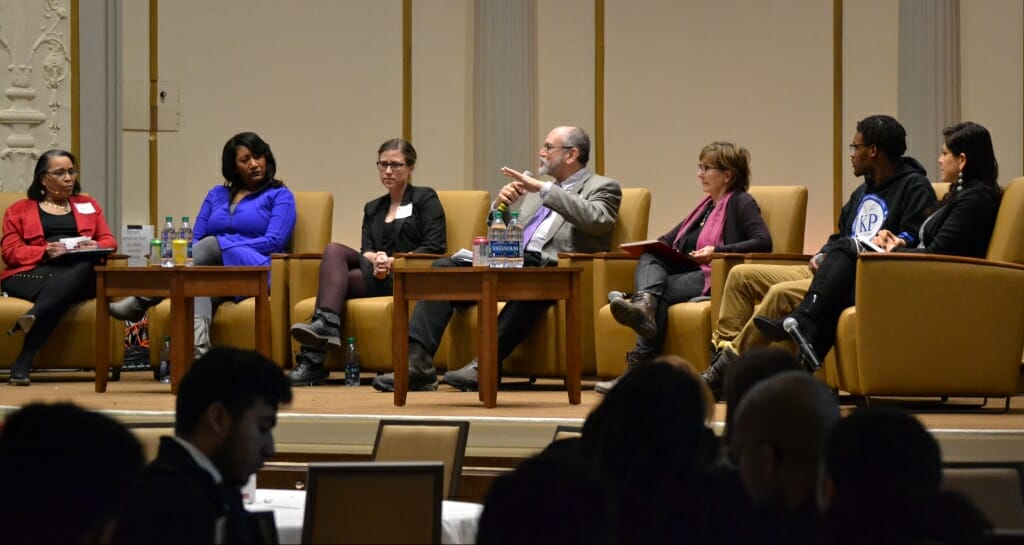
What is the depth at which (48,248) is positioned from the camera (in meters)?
6.30

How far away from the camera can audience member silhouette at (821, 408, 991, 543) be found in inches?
67.4

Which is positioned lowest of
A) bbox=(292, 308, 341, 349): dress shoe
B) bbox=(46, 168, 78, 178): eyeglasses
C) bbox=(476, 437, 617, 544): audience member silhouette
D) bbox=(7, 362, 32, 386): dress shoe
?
bbox=(7, 362, 32, 386): dress shoe

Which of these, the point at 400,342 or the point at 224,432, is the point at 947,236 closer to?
the point at 400,342

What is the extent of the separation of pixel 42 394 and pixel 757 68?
14.3 feet

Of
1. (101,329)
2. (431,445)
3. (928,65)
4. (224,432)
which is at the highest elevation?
(928,65)

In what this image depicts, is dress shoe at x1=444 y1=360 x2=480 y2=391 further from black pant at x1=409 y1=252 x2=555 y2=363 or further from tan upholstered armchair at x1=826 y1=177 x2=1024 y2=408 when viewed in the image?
tan upholstered armchair at x1=826 y1=177 x2=1024 y2=408

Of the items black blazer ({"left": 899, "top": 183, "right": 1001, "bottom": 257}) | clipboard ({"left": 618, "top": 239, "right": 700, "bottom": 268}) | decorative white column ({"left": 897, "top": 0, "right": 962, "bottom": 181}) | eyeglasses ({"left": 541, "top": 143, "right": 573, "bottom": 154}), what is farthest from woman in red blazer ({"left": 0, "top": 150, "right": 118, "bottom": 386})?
decorative white column ({"left": 897, "top": 0, "right": 962, "bottom": 181})

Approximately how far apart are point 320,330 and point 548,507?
175 inches

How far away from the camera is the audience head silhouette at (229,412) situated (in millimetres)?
2121

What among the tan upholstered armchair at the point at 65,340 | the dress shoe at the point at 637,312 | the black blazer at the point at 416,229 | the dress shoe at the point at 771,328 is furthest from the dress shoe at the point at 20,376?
the dress shoe at the point at 771,328

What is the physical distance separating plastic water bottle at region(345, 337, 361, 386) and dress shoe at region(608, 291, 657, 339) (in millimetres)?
1189

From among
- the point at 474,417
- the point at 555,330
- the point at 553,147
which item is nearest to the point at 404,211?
the point at 553,147

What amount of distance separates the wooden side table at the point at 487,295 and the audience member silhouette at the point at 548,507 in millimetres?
3364

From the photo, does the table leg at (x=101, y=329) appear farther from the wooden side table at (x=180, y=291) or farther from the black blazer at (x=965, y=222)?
the black blazer at (x=965, y=222)
